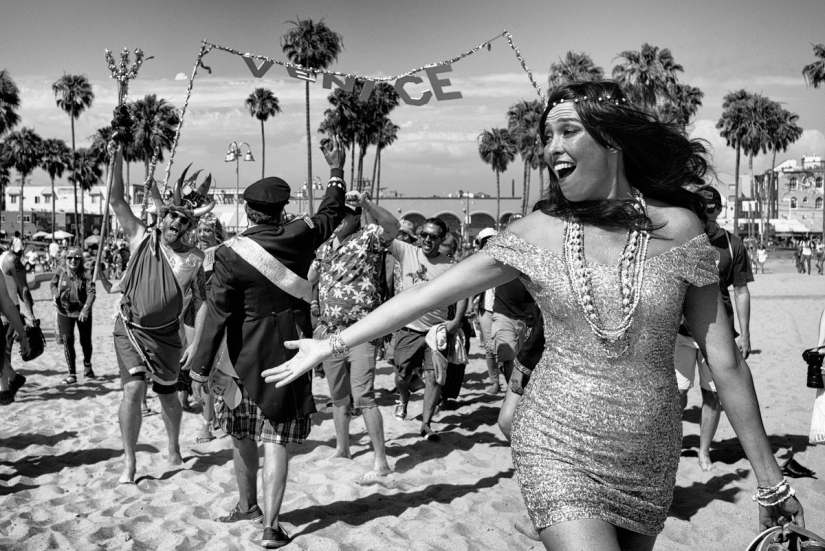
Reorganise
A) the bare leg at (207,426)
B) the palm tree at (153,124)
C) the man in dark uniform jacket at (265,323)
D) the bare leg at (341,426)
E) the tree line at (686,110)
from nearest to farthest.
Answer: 1. the man in dark uniform jacket at (265,323)
2. the bare leg at (341,426)
3. the bare leg at (207,426)
4. the tree line at (686,110)
5. the palm tree at (153,124)

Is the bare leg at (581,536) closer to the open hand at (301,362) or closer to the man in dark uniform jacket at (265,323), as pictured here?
the open hand at (301,362)

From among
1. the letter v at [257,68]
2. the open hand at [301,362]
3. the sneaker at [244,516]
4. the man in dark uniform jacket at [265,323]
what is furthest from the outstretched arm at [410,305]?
the letter v at [257,68]

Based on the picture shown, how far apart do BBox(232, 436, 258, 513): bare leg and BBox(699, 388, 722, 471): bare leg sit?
3338 mm

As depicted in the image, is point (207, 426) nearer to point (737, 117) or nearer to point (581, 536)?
point (581, 536)

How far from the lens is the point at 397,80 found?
8.05 m

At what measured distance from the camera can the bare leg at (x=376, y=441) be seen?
557 cm

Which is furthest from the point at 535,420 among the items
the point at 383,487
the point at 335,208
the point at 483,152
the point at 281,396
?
the point at 483,152

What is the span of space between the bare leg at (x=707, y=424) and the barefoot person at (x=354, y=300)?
2.40 metres

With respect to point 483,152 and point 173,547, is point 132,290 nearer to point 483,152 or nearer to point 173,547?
point 173,547

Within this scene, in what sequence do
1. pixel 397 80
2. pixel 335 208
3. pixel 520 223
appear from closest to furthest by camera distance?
pixel 520 223
pixel 335 208
pixel 397 80

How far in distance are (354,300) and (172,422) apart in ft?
5.55

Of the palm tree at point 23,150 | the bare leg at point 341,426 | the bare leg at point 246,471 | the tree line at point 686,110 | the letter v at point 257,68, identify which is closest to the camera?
the bare leg at point 246,471

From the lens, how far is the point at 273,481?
4.25 m

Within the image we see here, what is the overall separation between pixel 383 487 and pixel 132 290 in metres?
2.34
